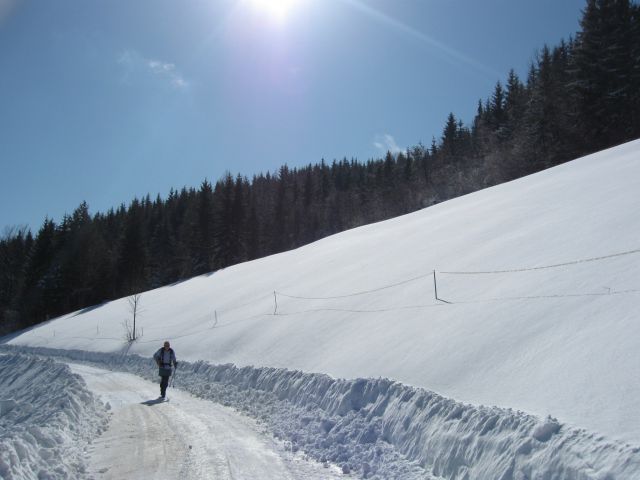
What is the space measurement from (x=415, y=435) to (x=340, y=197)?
85757 millimetres

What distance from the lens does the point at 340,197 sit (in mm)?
91875

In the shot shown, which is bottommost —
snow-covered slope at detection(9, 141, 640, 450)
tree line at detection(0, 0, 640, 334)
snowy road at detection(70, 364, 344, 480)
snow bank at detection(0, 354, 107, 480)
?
snowy road at detection(70, 364, 344, 480)

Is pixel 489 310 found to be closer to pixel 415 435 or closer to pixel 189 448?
pixel 415 435

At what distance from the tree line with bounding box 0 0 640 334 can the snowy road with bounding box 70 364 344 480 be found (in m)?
35.4

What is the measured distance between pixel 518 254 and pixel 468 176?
144 feet

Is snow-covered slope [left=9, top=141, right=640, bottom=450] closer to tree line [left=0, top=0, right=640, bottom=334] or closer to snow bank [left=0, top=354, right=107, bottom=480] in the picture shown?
snow bank [left=0, top=354, right=107, bottom=480]

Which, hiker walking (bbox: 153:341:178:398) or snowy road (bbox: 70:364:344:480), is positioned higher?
hiker walking (bbox: 153:341:178:398)

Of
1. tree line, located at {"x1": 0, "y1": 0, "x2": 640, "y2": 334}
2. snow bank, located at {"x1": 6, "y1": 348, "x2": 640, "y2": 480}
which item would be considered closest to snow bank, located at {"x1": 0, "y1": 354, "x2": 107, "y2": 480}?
snow bank, located at {"x1": 6, "y1": 348, "x2": 640, "y2": 480}

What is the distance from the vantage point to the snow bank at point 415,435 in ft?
16.0

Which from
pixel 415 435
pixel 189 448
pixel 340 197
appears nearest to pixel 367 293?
pixel 415 435

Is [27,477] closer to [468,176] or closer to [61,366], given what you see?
[61,366]

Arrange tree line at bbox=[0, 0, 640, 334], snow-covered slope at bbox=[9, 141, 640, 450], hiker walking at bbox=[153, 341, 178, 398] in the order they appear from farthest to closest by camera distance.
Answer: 1. tree line at bbox=[0, 0, 640, 334]
2. hiker walking at bbox=[153, 341, 178, 398]
3. snow-covered slope at bbox=[9, 141, 640, 450]

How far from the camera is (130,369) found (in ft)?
70.1

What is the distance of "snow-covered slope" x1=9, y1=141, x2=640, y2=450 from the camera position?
6371 millimetres
